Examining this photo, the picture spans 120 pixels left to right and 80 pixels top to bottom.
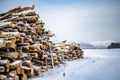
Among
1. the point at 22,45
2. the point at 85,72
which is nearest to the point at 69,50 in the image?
the point at 85,72

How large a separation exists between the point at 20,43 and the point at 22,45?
19cm

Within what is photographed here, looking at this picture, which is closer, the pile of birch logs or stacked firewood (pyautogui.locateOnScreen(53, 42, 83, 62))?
the pile of birch logs

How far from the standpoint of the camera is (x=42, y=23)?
543 inches

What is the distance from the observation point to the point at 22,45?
35.4ft

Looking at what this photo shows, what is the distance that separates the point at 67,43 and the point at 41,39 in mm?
11185

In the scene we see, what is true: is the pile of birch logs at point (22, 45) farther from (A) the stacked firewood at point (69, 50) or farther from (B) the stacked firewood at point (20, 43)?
(A) the stacked firewood at point (69, 50)

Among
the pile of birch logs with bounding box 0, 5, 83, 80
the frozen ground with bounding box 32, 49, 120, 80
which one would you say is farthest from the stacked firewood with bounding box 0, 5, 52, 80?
the frozen ground with bounding box 32, 49, 120, 80

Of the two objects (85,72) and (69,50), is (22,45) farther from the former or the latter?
(69,50)

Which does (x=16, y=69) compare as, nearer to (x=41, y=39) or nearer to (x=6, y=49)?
(x=6, y=49)

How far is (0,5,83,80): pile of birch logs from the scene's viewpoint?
29.4ft

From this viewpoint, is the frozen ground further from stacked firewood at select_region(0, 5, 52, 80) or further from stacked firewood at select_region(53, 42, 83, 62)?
stacked firewood at select_region(53, 42, 83, 62)

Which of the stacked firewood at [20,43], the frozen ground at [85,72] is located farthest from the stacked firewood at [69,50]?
the stacked firewood at [20,43]

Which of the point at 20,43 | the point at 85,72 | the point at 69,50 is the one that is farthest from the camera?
the point at 69,50

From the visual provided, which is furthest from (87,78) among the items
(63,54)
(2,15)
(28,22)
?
(63,54)
